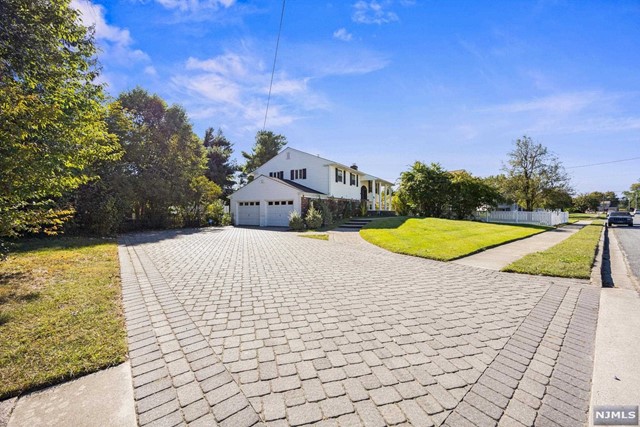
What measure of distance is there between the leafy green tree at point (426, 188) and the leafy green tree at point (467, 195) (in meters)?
0.72

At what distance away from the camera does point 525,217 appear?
942 inches

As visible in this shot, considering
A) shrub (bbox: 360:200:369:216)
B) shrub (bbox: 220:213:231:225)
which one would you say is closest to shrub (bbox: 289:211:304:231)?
shrub (bbox: 220:213:231:225)

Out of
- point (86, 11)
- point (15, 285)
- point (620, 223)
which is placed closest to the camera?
point (15, 285)

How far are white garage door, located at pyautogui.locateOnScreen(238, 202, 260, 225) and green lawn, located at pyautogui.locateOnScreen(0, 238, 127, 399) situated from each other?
16923mm

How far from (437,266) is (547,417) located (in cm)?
558

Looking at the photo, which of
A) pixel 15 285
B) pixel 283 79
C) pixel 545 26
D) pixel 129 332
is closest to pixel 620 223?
pixel 545 26

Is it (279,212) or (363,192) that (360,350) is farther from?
(363,192)

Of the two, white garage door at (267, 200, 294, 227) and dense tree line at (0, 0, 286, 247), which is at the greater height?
dense tree line at (0, 0, 286, 247)

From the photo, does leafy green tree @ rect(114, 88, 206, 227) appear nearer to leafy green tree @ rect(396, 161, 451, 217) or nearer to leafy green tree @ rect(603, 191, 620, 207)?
leafy green tree @ rect(396, 161, 451, 217)

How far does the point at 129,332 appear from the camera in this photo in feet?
11.4

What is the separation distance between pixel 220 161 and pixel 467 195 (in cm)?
3024

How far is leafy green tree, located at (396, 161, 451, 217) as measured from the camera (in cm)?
2452

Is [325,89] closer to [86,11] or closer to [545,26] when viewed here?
[545,26]

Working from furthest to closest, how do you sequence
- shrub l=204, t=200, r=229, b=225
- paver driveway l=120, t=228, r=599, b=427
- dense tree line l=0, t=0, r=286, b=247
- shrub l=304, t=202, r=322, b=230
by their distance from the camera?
shrub l=204, t=200, r=229, b=225 < shrub l=304, t=202, r=322, b=230 < dense tree line l=0, t=0, r=286, b=247 < paver driveway l=120, t=228, r=599, b=427
